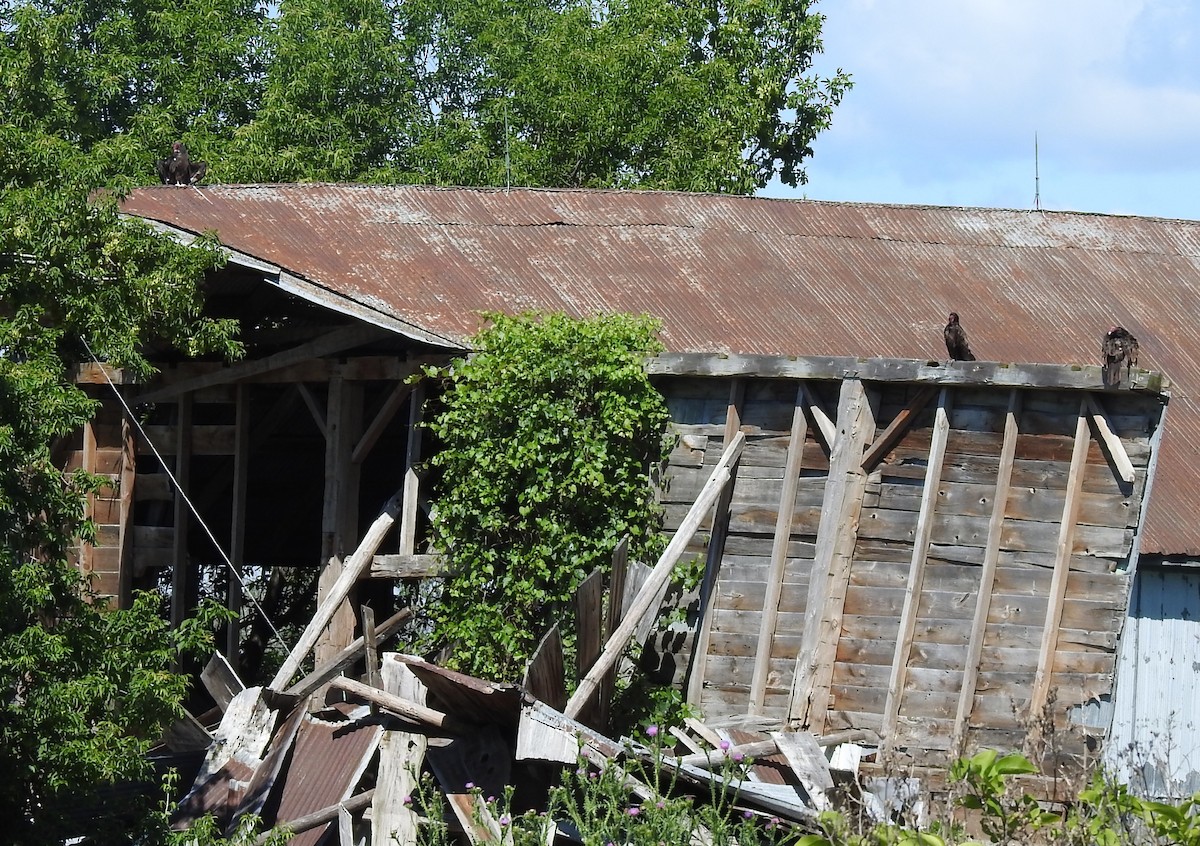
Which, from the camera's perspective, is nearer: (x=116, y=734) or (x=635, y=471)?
(x=116, y=734)

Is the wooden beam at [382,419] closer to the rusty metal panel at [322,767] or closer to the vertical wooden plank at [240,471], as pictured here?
the vertical wooden plank at [240,471]

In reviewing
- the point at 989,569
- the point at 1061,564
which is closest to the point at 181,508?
the point at 989,569

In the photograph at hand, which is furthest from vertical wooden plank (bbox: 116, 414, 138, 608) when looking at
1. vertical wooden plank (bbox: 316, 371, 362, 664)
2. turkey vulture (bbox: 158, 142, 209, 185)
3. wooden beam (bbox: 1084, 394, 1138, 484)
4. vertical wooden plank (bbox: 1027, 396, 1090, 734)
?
wooden beam (bbox: 1084, 394, 1138, 484)

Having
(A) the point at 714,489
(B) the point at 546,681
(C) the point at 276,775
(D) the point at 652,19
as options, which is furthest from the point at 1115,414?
(D) the point at 652,19

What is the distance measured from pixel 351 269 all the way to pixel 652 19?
52.9 ft

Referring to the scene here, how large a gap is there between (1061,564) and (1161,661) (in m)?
3.84

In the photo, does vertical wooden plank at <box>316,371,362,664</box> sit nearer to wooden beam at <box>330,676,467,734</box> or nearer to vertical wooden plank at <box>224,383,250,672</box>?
vertical wooden plank at <box>224,383,250,672</box>

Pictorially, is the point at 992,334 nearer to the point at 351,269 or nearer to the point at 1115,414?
the point at 1115,414

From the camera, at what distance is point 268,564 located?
56.6ft

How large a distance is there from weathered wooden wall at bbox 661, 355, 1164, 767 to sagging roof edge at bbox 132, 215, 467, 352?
9.16ft

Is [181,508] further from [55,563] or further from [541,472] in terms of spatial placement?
[55,563]

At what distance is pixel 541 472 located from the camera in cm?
1044

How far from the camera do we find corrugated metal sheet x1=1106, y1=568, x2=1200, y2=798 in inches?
497

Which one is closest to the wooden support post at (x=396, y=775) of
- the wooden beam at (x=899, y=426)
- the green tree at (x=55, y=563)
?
the green tree at (x=55, y=563)
